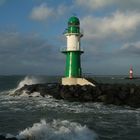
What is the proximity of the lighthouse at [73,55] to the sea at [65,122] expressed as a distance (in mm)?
4461

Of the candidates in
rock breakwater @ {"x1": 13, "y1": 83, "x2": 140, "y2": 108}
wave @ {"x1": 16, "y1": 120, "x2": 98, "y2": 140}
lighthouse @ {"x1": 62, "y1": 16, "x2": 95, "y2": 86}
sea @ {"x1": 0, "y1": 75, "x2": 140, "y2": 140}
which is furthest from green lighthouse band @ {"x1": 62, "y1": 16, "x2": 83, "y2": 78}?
wave @ {"x1": 16, "y1": 120, "x2": 98, "y2": 140}

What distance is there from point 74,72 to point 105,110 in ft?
27.1

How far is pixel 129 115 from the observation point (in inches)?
654

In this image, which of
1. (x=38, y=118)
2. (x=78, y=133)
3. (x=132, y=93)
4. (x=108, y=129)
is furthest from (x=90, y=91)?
(x=78, y=133)

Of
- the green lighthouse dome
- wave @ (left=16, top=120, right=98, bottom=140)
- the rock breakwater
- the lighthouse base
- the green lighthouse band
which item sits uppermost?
the green lighthouse dome

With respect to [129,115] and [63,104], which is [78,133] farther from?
[63,104]

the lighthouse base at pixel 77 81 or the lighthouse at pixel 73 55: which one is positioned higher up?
the lighthouse at pixel 73 55

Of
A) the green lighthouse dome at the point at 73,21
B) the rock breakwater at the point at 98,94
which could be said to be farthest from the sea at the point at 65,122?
the green lighthouse dome at the point at 73,21

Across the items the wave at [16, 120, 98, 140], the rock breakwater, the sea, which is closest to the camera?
the wave at [16, 120, 98, 140]

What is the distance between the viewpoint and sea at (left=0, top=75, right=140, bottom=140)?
11367 mm

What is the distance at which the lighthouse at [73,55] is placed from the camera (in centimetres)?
2597

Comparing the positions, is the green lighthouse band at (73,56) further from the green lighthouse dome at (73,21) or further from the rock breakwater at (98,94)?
the rock breakwater at (98,94)

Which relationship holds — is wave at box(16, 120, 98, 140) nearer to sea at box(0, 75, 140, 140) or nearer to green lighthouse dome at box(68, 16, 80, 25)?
sea at box(0, 75, 140, 140)

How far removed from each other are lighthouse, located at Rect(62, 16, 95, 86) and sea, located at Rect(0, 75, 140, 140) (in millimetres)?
4461
